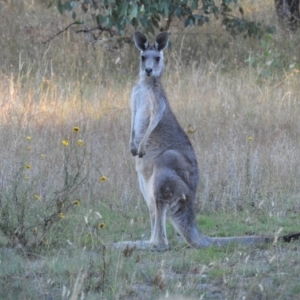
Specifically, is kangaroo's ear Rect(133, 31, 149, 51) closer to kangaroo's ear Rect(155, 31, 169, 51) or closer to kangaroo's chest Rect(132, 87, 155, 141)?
kangaroo's ear Rect(155, 31, 169, 51)

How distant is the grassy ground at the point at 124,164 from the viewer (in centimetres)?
418

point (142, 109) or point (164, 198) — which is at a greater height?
point (142, 109)

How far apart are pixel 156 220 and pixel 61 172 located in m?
1.89

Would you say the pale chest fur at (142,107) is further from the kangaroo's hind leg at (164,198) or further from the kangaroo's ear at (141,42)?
the kangaroo's hind leg at (164,198)

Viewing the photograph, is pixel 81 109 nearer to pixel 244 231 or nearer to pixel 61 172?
pixel 61 172

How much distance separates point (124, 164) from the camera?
704 cm

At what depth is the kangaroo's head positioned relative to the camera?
5953mm

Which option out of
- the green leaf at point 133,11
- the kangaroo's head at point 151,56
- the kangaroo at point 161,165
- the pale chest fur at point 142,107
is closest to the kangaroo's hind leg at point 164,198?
the kangaroo at point 161,165

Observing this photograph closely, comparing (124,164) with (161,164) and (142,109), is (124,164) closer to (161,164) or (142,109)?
(142,109)

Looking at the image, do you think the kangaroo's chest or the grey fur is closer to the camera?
the grey fur

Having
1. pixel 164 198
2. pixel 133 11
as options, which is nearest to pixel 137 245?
pixel 164 198

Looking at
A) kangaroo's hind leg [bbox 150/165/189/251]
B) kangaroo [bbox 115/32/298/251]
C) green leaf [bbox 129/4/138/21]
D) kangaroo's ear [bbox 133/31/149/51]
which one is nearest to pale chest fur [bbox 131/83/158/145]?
kangaroo [bbox 115/32/298/251]

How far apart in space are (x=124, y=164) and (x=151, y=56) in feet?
4.42

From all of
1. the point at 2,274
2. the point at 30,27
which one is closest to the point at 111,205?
the point at 2,274
